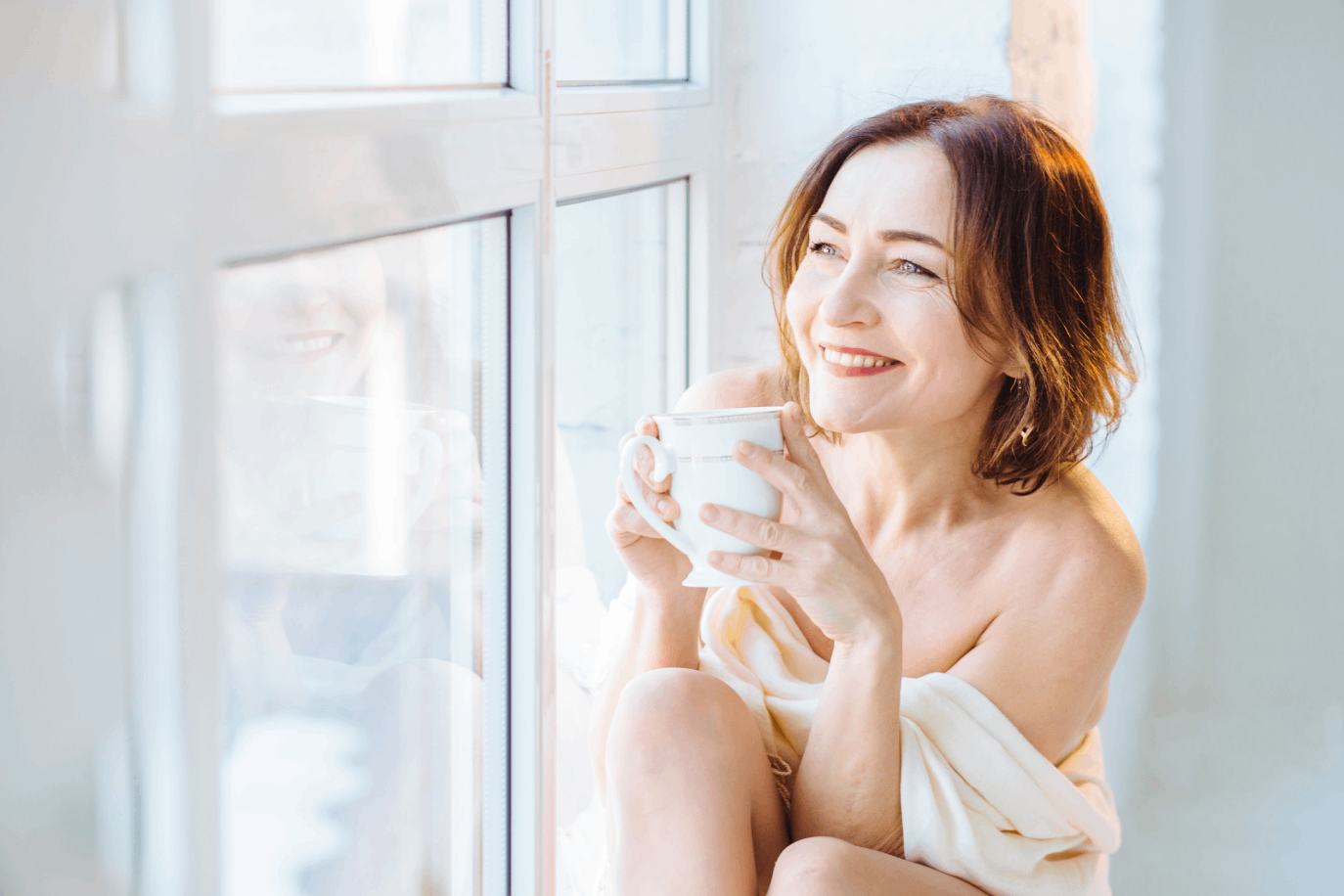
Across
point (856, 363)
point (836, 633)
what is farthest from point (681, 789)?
point (856, 363)

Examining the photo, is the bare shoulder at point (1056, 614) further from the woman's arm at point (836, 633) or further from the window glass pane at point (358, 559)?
the window glass pane at point (358, 559)

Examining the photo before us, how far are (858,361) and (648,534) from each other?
272mm

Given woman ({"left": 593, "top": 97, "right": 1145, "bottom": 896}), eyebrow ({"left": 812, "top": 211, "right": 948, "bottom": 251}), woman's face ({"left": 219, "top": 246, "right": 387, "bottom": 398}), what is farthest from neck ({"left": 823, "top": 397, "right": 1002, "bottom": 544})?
woman's face ({"left": 219, "top": 246, "right": 387, "bottom": 398})

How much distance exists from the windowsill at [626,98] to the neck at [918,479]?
1.42 feet

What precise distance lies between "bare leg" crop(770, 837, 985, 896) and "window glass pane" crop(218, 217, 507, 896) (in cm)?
24

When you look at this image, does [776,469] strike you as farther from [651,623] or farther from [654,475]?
[651,623]

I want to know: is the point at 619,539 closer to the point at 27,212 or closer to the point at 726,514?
the point at 726,514

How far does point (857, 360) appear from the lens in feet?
3.24

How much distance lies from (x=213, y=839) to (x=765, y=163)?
4.85 feet

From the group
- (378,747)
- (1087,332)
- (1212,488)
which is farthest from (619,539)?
(1212,488)

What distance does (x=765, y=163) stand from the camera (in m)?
1.71

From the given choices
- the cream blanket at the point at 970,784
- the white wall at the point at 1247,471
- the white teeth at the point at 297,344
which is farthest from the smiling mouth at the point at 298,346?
the white wall at the point at 1247,471

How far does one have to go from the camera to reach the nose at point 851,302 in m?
0.96

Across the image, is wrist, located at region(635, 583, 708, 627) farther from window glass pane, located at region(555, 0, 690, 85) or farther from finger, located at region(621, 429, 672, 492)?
window glass pane, located at region(555, 0, 690, 85)
